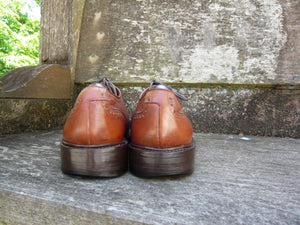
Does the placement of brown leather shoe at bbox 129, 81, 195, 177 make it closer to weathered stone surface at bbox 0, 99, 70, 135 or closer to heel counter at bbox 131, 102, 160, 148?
heel counter at bbox 131, 102, 160, 148

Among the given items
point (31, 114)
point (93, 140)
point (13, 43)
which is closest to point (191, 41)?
point (93, 140)

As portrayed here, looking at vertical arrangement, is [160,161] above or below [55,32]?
below

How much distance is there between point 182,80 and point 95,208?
Answer: 1.22 meters

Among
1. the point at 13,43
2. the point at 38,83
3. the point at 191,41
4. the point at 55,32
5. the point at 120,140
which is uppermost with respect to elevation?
the point at 13,43

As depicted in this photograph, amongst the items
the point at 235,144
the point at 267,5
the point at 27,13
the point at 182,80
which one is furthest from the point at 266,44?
the point at 27,13

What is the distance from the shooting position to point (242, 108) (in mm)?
1585

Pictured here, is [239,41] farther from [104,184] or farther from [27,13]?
[27,13]

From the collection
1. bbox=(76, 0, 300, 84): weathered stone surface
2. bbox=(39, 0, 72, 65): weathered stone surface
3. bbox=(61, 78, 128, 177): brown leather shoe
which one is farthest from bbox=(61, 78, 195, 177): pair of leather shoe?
bbox=(39, 0, 72, 65): weathered stone surface

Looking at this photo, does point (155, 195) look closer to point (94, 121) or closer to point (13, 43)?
point (94, 121)

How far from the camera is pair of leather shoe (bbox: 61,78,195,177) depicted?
0.75 m

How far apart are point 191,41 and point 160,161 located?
1.18 m

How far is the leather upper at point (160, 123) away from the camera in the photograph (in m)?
0.77

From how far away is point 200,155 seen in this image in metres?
1.09

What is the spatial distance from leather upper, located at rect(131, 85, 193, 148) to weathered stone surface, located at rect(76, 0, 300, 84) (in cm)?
81
